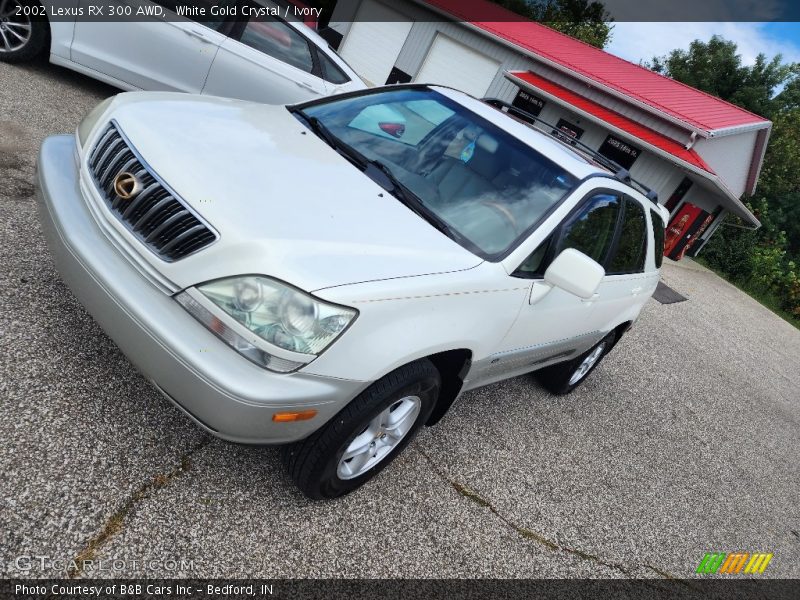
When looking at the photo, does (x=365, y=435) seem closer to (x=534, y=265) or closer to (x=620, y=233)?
(x=534, y=265)

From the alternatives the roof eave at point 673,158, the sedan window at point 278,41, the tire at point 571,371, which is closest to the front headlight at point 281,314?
the tire at point 571,371

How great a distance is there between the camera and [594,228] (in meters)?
3.30

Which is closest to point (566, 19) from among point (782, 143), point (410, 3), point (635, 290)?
point (782, 143)

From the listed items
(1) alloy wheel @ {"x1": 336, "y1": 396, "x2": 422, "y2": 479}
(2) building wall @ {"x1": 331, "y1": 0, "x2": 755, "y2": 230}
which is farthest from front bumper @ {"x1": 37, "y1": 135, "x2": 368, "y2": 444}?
(2) building wall @ {"x1": 331, "y1": 0, "x2": 755, "y2": 230}

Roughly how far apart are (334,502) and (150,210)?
4.96 ft

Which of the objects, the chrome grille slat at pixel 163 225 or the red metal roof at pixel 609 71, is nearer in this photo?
the chrome grille slat at pixel 163 225

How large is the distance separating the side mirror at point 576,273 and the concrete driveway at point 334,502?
128 centimetres

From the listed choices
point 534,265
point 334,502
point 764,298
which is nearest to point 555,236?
point 534,265

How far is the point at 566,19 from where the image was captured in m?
50.6

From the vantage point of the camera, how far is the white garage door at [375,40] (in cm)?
1950

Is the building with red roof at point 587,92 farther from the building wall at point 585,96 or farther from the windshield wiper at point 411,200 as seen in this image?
the windshield wiper at point 411,200

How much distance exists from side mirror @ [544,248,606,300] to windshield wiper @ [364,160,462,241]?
0.48m

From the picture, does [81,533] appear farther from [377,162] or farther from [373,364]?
[377,162]

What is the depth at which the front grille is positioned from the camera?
2.10m
